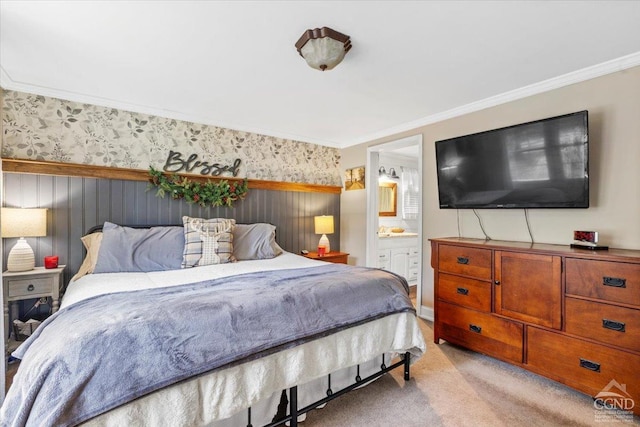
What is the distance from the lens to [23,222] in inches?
93.4

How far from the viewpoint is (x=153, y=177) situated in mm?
3170

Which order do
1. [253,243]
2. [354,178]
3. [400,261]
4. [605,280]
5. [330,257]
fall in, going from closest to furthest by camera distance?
1. [605,280]
2. [253,243]
3. [330,257]
4. [354,178]
5. [400,261]

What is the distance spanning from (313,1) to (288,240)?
301 cm

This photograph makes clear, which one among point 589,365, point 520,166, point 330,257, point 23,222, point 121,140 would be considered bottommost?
point 589,365

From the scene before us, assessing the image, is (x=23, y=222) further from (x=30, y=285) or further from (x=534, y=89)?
(x=534, y=89)

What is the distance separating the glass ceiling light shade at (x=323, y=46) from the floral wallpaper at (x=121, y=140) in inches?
81.3

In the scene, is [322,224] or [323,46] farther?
[322,224]

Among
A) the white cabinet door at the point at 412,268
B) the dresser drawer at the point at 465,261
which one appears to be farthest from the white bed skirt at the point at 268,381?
the white cabinet door at the point at 412,268

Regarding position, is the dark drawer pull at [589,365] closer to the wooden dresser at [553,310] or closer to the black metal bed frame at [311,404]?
the wooden dresser at [553,310]

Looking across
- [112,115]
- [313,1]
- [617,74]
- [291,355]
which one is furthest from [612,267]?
[112,115]

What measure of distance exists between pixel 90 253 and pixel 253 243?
4.68 feet

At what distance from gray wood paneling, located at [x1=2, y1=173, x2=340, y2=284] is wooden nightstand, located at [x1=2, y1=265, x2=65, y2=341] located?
0.30m

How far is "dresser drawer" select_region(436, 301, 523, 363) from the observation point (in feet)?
7.54

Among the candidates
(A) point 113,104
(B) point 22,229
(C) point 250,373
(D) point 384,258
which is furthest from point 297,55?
(D) point 384,258
